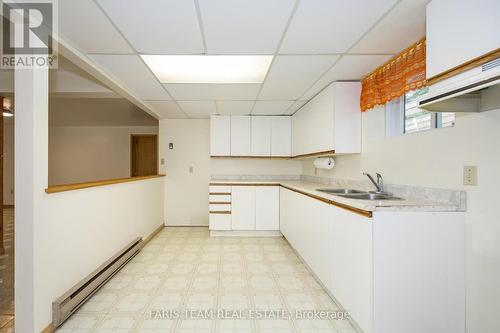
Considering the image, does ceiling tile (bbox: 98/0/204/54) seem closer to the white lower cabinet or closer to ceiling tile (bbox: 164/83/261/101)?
ceiling tile (bbox: 164/83/261/101)

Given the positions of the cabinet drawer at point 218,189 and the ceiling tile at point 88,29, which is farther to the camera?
the cabinet drawer at point 218,189

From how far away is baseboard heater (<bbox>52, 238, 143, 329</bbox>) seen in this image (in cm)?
171

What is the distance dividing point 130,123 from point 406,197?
626 cm

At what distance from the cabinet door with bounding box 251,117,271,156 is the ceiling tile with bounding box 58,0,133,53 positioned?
2560 millimetres

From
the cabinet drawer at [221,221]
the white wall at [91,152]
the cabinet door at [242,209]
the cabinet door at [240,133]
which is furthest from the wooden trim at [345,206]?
the white wall at [91,152]

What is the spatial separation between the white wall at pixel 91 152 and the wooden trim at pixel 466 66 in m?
6.46

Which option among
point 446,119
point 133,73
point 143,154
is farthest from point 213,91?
point 143,154

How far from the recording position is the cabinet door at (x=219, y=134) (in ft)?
14.0

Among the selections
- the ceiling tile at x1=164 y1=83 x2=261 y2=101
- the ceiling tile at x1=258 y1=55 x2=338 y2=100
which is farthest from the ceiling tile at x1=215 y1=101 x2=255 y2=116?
the ceiling tile at x1=258 y1=55 x2=338 y2=100

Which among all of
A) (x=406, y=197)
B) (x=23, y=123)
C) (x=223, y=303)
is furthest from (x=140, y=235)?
(x=406, y=197)

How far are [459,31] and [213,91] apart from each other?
7.65ft

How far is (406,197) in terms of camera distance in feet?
6.31

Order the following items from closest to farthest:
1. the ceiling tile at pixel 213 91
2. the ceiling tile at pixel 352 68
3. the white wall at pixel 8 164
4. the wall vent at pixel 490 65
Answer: the wall vent at pixel 490 65, the ceiling tile at pixel 352 68, the ceiling tile at pixel 213 91, the white wall at pixel 8 164

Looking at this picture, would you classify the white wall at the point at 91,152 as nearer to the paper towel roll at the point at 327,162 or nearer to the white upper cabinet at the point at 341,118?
the paper towel roll at the point at 327,162
